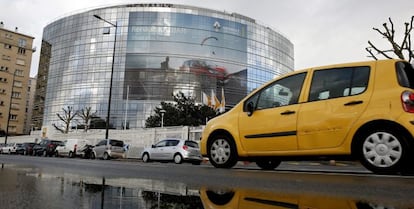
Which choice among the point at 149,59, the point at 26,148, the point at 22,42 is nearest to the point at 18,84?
the point at 22,42

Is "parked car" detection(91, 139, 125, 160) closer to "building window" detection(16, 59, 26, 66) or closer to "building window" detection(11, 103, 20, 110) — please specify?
"building window" detection(11, 103, 20, 110)

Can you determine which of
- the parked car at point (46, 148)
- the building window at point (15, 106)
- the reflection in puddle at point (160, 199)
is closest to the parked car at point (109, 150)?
the parked car at point (46, 148)

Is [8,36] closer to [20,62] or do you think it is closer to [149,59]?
[20,62]

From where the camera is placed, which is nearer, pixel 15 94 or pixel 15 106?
pixel 15 106

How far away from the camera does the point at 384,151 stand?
521cm

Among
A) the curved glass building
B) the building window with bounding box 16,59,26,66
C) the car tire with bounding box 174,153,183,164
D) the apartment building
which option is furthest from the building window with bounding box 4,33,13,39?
the car tire with bounding box 174,153,183,164

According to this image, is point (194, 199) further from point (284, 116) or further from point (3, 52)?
point (3, 52)

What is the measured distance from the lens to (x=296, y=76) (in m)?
6.70

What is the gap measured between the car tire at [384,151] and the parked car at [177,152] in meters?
13.9

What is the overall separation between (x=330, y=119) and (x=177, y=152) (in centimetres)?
1404

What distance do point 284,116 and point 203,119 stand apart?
55885 mm

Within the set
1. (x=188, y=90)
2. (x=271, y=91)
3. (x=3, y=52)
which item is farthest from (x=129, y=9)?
(x=271, y=91)

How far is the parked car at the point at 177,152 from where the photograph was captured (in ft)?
62.1

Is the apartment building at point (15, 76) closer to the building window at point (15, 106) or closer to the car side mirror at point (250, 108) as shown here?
the building window at point (15, 106)
